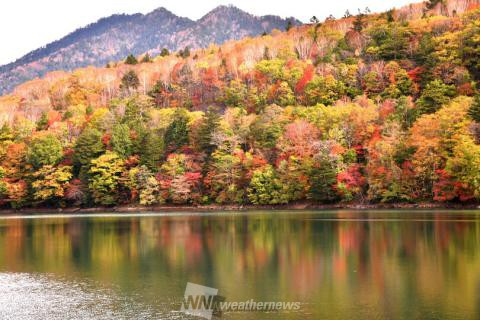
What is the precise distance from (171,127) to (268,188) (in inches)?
1099

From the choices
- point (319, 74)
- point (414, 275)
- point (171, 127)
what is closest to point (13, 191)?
point (171, 127)

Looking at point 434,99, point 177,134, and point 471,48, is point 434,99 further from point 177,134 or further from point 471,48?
point 177,134

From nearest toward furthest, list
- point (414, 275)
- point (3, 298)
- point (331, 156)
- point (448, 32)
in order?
point (3, 298) → point (414, 275) → point (331, 156) → point (448, 32)

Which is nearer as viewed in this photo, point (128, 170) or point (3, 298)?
point (3, 298)

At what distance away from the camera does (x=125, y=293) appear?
67.7 ft

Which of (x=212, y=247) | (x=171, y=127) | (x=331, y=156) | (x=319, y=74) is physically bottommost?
(x=212, y=247)

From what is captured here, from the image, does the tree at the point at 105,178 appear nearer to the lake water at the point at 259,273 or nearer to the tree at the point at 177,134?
the tree at the point at 177,134

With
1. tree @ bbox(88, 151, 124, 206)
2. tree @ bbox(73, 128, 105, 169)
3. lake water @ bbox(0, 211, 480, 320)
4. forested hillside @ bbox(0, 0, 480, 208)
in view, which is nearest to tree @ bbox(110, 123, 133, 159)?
forested hillside @ bbox(0, 0, 480, 208)

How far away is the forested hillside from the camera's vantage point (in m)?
69.0

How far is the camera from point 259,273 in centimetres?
2370

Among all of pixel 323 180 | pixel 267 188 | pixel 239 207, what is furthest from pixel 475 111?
pixel 239 207

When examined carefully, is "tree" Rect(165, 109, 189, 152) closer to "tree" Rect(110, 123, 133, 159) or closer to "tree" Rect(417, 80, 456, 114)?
"tree" Rect(110, 123, 133, 159)

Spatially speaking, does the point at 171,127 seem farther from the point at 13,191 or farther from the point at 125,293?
the point at 125,293

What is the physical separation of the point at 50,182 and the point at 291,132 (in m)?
40.8
